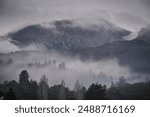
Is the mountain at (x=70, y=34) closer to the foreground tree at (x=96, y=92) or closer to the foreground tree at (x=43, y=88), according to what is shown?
the foreground tree at (x=43, y=88)

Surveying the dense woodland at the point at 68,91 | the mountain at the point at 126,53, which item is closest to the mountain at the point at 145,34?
the mountain at the point at 126,53

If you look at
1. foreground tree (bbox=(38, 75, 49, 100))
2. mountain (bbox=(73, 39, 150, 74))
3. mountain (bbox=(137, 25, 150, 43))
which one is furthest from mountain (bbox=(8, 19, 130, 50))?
foreground tree (bbox=(38, 75, 49, 100))

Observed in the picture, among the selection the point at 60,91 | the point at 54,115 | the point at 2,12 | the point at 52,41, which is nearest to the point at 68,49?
the point at 52,41

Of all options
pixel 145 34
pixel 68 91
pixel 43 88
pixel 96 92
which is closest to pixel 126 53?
pixel 145 34

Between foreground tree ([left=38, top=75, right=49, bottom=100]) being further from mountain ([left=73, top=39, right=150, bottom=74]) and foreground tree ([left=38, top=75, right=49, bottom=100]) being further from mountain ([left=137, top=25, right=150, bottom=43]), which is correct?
mountain ([left=137, top=25, right=150, bottom=43])

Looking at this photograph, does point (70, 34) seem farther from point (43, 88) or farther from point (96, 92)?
point (96, 92)

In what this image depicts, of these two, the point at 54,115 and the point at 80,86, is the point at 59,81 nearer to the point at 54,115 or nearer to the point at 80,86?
the point at 80,86
